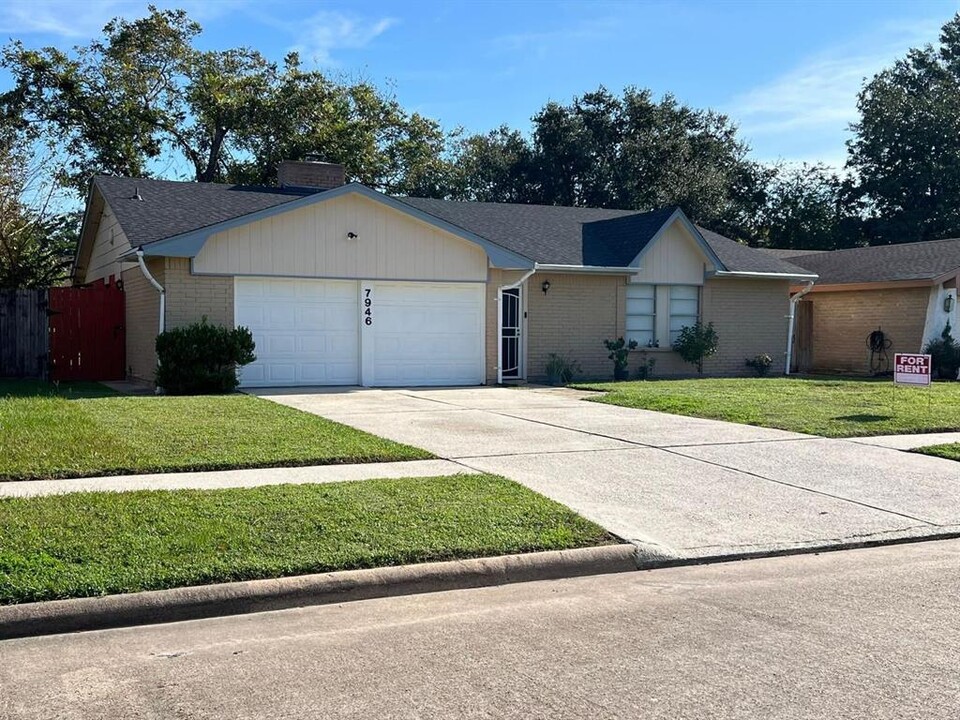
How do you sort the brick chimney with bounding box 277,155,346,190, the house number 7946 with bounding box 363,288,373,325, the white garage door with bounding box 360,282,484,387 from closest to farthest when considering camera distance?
the house number 7946 with bounding box 363,288,373,325 < the white garage door with bounding box 360,282,484,387 < the brick chimney with bounding box 277,155,346,190

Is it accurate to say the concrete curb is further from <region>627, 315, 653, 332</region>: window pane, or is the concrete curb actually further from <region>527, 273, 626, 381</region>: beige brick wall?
<region>627, 315, 653, 332</region>: window pane

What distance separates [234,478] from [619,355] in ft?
44.2

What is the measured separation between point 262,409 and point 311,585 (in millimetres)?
8000

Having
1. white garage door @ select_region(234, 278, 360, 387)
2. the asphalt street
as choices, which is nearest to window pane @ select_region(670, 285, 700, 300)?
white garage door @ select_region(234, 278, 360, 387)

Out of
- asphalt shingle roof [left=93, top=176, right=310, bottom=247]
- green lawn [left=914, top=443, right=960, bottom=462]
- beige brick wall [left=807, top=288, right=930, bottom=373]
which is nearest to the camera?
green lawn [left=914, top=443, right=960, bottom=462]

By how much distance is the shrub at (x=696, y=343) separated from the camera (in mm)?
21641

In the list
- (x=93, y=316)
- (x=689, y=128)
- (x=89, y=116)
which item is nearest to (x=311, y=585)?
(x=93, y=316)

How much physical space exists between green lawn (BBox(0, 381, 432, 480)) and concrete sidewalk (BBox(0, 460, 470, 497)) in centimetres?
22

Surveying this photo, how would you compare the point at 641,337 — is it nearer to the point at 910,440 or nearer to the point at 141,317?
the point at 910,440

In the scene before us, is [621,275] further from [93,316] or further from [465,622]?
[465,622]

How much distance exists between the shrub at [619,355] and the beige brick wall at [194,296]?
8392mm

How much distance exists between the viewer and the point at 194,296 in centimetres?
1695

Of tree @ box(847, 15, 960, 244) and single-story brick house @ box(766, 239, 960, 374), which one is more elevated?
tree @ box(847, 15, 960, 244)

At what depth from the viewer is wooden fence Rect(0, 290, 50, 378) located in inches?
767
